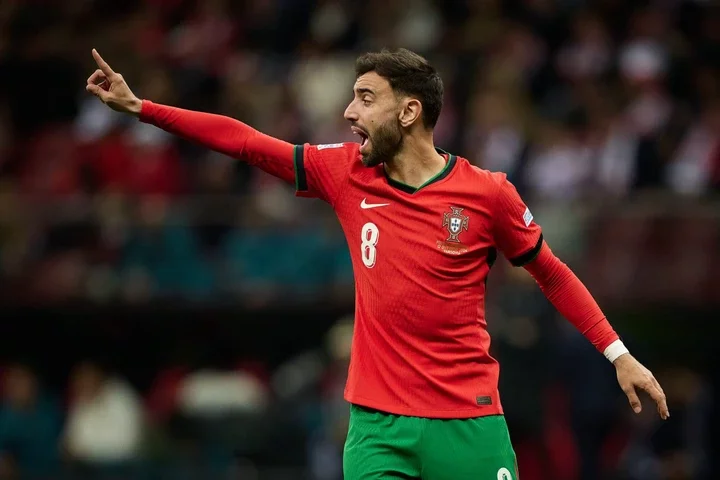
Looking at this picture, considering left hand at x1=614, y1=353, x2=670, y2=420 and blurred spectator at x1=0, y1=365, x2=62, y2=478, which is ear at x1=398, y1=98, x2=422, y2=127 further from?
blurred spectator at x1=0, y1=365, x2=62, y2=478

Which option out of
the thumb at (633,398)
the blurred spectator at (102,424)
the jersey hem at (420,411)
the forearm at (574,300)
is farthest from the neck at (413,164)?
the blurred spectator at (102,424)

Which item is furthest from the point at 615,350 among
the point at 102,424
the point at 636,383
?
the point at 102,424

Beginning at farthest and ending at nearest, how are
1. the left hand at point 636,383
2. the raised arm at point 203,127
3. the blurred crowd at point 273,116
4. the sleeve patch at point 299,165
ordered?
the blurred crowd at point 273,116
the sleeve patch at point 299,165
the raised arm at point 203,127
the left hand at point 636,383

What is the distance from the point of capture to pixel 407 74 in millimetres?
5699

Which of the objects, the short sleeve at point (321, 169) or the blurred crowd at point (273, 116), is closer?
the short sleeve at point (321, 169)

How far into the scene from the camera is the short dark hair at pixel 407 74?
568cm

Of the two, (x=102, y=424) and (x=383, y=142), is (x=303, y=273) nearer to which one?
(x=102, y=424)

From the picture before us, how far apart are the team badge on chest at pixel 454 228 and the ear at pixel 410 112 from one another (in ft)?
1.46

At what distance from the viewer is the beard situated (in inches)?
221

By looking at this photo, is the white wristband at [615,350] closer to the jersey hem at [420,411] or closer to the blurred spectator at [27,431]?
the jersey hem at [420,411]

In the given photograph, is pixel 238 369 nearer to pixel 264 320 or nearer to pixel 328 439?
pixel 264 320

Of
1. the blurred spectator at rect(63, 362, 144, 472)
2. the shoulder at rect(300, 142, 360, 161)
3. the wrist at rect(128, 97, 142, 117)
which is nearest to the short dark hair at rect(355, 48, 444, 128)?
the shoulder at rect(300, 142, 360, 161)

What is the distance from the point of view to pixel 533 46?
13.8 meters

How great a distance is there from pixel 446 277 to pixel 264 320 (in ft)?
21.6
